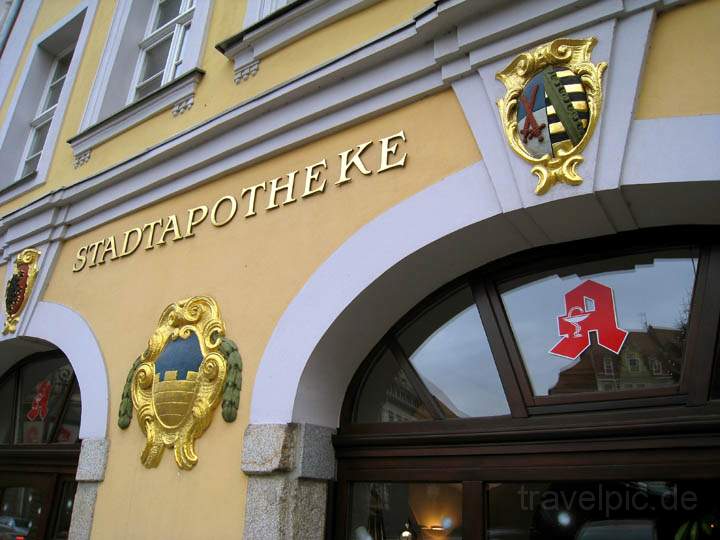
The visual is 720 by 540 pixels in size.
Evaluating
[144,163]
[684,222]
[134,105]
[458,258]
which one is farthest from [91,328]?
[684,222]

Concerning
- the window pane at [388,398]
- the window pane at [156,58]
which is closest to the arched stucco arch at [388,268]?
the window pane at [388,398]

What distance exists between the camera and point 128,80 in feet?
19.1

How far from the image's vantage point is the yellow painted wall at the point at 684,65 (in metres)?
2.39

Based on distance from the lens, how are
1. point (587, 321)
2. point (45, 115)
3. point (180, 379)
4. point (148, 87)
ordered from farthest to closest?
point (45, 115) < point (148, 87) < point (180, 379) < point (587, 321)

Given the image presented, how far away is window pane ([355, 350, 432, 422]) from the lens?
3.27 m

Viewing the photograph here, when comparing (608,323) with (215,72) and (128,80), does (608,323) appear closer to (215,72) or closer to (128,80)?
(215,72)

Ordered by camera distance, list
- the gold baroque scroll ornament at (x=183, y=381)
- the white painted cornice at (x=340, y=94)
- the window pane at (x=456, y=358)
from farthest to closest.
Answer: the gold baroque scroll ornament at (x=183, y=381) → the window pane at (x=456, y=358) → the white painted cornice at (x=340, y=94)

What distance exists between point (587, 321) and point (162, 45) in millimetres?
4755

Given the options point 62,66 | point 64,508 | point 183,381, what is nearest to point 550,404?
point 183,381

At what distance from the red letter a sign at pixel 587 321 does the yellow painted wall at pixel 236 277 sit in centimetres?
80

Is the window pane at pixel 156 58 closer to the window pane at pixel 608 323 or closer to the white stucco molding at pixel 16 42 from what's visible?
the white stucco molding at pixel 16 42

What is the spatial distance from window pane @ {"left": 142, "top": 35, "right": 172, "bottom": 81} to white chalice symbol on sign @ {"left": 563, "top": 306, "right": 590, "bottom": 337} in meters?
4.38

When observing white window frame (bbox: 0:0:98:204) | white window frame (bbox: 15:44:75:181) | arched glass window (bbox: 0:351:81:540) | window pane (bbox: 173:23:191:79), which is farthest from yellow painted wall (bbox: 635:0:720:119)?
white window frame (bbox: 15:44:75:181)

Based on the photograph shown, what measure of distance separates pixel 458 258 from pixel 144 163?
263cm
